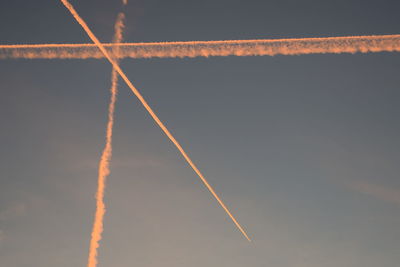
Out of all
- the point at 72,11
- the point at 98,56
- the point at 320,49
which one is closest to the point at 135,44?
the point at 98,56

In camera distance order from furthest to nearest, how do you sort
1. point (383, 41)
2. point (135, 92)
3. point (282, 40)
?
point (135, 92) → point (282, 40) → point (383, 41)

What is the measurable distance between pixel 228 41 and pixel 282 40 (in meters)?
3.40

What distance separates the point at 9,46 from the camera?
28.8 meters

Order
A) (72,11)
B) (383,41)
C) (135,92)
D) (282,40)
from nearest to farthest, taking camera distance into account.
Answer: (383,41)
(282,40)
(72,11)
(135,92)

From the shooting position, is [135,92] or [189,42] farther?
[135,92]

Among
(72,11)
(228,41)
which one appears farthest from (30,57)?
(228,41)

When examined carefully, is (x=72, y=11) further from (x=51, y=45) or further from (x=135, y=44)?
(x=135, y=44)

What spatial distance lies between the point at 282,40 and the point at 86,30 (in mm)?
12650

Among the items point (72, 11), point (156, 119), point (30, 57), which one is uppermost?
point (72, 11)

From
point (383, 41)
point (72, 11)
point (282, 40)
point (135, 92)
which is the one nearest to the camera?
point (383, 41)

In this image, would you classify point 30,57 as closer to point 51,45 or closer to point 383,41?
point 51,45

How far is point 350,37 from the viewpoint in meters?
24.5

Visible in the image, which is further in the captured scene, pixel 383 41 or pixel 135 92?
pixel 135 92

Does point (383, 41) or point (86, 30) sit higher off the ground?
point (86, 30)
